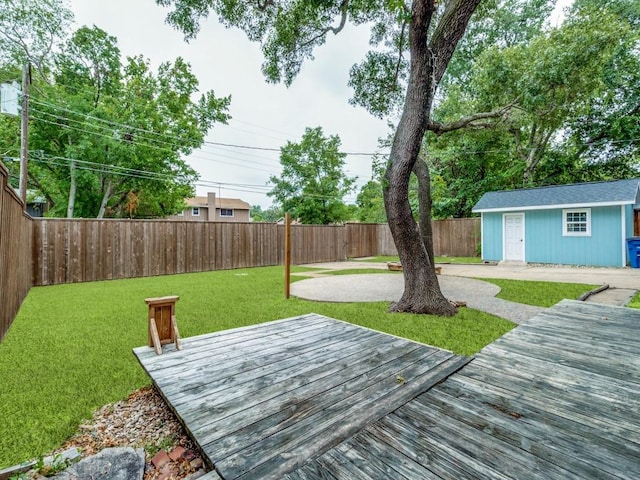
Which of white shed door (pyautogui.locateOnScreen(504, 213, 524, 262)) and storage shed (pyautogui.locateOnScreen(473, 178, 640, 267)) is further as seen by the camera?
white shed door (pyautogui.locateOnScreen(504, 213, 524, 262))

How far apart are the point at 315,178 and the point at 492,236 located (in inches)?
436

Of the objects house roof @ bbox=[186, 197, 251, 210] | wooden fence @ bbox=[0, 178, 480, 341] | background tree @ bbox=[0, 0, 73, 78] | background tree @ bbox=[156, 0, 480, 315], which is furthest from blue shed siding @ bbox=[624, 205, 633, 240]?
house roof @ bbox=[186, 197, 251, 210]

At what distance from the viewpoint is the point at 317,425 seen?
1.53 metres

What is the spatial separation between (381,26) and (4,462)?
7915mm

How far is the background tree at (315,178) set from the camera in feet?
64.6

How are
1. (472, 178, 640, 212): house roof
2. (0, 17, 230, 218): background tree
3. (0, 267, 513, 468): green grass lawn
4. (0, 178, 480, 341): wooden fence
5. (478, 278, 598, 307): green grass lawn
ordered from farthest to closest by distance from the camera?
(0, 17, 230, 218): background tree
(472, 178, 640, 212): house roof
(478, 278, 598, 307): green grass lawn
(0, 178, 480, 341): wooden fence
(0, 267, 513, 468): green grass lawn

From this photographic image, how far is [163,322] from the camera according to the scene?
275 cm

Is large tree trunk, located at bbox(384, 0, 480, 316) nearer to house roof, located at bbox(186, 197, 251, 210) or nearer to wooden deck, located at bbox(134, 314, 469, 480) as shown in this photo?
wooden deck, located at bbox(134, 314, 469, 480)

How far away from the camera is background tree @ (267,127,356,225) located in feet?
64.6

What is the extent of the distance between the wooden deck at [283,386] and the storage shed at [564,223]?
35.5 ft

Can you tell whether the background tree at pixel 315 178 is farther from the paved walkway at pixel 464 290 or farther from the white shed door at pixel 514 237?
the paved walkway at pixel 464 290

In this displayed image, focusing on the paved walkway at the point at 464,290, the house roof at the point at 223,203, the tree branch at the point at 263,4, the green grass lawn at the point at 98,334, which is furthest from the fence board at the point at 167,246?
the house roof at the point at 223,203

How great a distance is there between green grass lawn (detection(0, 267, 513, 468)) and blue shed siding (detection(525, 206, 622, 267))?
8589mm

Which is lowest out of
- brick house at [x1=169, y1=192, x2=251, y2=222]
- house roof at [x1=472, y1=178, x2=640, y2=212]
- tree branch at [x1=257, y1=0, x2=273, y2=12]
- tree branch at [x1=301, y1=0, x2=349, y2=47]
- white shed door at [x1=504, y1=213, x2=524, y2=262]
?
white shed door at [x1=504, y1=213, x2=524, y2=262]
